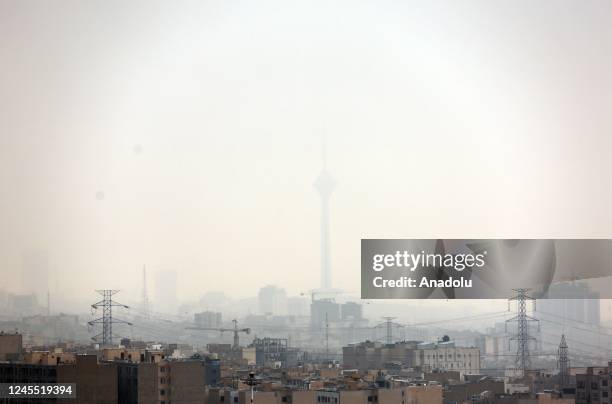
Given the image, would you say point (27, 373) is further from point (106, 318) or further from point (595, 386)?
point (595, 386)

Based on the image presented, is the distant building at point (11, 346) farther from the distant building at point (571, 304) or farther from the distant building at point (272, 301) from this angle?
the distant building at point (571, 304)

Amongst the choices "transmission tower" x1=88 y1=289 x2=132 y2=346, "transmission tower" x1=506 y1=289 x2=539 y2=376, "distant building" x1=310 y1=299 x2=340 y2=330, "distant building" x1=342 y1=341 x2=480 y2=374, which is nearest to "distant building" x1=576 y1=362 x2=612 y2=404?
"transmission tower" x1=506 y1=289 x2=539 y2=376

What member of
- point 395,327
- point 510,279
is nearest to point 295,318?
point 395,327

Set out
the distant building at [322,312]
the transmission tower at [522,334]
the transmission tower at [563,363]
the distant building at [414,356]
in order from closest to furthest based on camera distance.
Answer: the transmission tower at [522,334], the distant building at [322,312], the transmission tower at [563,363], the distant building at [414,356]

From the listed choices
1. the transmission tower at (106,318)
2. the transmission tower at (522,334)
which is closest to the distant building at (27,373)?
the transmission tower at (106,318)

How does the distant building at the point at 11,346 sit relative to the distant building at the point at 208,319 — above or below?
below

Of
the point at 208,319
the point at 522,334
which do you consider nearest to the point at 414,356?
the point at 522,334

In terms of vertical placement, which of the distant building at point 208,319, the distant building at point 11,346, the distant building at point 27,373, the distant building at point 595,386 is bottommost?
the distant building at point 595,386
